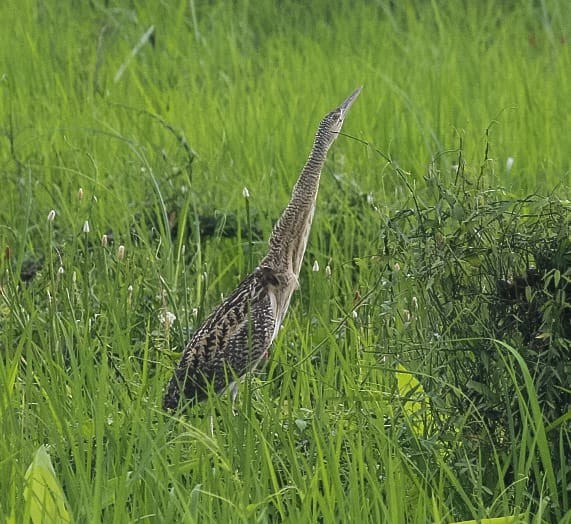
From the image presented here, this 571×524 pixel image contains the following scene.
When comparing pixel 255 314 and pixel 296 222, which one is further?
pixel 296 222

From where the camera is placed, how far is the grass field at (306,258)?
3.20 meters

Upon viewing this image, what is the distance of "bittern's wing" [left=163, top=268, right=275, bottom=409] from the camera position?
13.1ft

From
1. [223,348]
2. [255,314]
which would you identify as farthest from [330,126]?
[223,348]

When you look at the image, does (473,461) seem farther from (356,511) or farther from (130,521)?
(130,521)

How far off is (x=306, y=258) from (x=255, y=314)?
129 cm

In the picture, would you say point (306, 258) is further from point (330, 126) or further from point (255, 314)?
point (255, 314)

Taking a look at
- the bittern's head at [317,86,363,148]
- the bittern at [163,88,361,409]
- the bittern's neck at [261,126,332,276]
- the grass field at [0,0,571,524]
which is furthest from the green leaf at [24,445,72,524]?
the bittern's head at [317,86,363,148]

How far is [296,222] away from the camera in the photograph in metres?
4.27

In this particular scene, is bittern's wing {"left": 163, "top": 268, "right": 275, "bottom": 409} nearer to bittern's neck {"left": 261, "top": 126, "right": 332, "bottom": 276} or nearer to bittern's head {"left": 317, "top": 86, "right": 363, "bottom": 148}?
bittern's neck {"left": 261, "top": 126, "right": 332, "bottom": 276}

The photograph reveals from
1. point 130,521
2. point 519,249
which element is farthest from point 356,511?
point 519,249

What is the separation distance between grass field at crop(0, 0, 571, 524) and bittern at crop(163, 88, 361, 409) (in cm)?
9

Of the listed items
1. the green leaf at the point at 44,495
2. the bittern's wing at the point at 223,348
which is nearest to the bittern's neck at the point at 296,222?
the bittern's wing at the point at 223,348

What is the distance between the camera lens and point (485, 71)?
7359 millimetres

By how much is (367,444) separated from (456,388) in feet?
0.90
